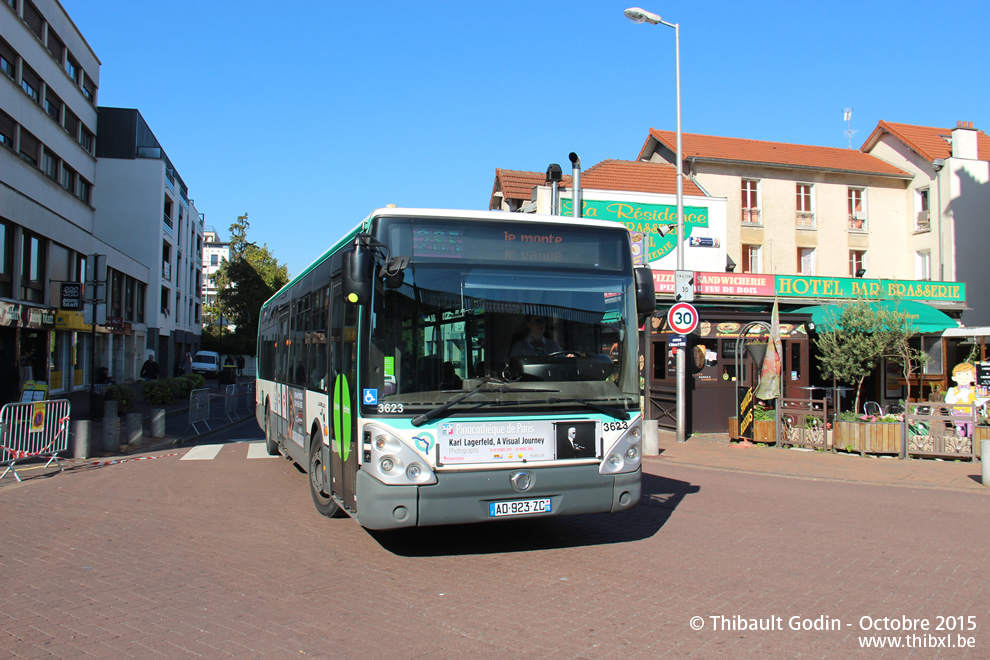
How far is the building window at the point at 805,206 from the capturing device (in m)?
31.1

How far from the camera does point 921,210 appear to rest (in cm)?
3281

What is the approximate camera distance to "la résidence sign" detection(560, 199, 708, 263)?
2375cm

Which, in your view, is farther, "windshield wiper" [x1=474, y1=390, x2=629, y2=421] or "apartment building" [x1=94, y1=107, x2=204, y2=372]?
"apartment building" [x1=94, y1=107, x2=204, y2=372]

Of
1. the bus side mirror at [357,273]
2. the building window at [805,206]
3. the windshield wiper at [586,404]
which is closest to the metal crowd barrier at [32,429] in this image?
the bus side mirror at [357,273]

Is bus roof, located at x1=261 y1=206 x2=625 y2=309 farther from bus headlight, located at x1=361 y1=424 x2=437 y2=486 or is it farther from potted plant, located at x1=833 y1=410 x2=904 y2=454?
potted plant, located at x1=833 y1=410 x2=904 y2=454

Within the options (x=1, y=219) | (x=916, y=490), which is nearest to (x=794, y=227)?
(x=916, y=490)

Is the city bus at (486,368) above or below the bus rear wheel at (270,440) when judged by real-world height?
above

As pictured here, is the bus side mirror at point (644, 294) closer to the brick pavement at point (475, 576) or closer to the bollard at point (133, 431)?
the brick pavement at point (475, 576)

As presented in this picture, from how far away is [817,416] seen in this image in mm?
14445

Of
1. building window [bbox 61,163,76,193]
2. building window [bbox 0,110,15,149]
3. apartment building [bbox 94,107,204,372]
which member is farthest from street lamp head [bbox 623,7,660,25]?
apartment building [bbox 94,107,204,372]

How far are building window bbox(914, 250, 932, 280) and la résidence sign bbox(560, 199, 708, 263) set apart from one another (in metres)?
14.1

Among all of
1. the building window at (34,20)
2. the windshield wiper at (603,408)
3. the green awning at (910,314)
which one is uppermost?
the building window at (34,20)

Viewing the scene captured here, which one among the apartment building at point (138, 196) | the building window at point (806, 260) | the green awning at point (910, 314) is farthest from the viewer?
the apartment building at point (138, 196)

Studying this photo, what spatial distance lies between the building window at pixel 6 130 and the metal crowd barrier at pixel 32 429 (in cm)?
2003
